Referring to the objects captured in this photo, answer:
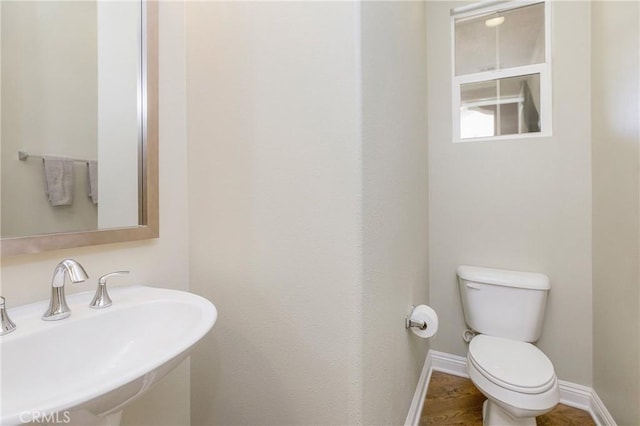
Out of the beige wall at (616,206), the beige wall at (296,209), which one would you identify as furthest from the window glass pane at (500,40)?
the beige wall at (296,209)

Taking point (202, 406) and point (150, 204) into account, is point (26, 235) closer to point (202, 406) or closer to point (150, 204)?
point (150, 204)

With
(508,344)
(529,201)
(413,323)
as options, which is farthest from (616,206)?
(413,323)

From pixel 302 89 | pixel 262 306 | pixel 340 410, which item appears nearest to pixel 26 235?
pixel 262 306

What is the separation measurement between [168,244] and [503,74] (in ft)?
7.09

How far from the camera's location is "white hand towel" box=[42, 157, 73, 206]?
835mm

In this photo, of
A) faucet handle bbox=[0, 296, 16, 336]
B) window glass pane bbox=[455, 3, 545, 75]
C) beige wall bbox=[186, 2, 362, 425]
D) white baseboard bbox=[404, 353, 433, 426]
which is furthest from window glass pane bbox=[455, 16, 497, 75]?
faucet handle bbox=[0, 296, 16, 336]

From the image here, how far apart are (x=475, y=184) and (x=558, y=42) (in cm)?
90

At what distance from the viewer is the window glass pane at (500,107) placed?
1.83 m

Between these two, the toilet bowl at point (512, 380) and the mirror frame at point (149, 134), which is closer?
the mirror frame at point (149, 134)

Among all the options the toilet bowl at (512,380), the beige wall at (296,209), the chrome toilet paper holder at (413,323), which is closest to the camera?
the beige wall at (296,209)

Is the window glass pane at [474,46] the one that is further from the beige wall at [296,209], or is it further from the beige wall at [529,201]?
the beige wall at [296,209]

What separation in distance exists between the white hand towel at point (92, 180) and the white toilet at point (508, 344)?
5.53 feet

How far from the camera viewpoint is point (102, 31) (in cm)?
96

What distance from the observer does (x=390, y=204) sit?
1.15 m
